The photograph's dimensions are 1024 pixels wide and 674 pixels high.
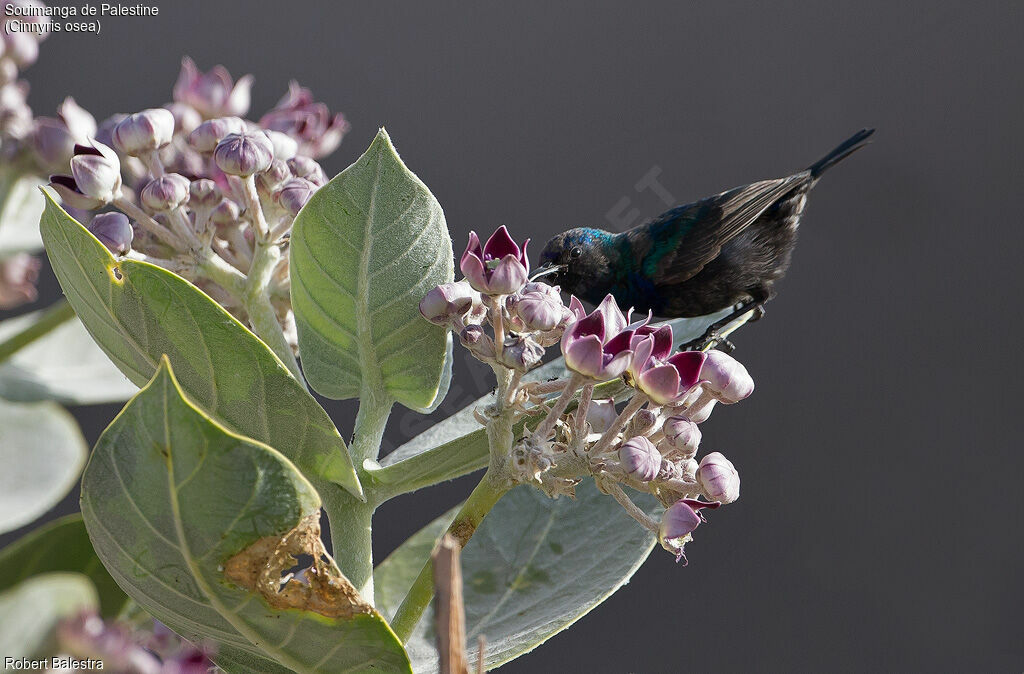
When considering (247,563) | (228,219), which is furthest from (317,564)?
(228,219)

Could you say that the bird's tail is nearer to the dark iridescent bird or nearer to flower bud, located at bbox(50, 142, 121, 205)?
the dark iridescent bird

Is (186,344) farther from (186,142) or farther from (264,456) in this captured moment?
(186,142)

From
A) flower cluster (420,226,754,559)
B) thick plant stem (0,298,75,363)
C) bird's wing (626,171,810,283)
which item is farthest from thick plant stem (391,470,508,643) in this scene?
bird's wing (626,171,810,283)

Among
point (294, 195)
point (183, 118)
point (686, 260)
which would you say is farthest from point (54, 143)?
point (686, 260)

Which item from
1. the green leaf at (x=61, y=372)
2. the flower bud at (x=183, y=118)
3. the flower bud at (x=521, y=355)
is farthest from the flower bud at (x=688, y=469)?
the green leaf at (x=61, y=372)

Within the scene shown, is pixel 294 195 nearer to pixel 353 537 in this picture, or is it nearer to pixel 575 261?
pixel 353 537

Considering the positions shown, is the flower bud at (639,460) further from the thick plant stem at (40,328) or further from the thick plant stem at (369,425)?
the thick plant stem at (40,328)
